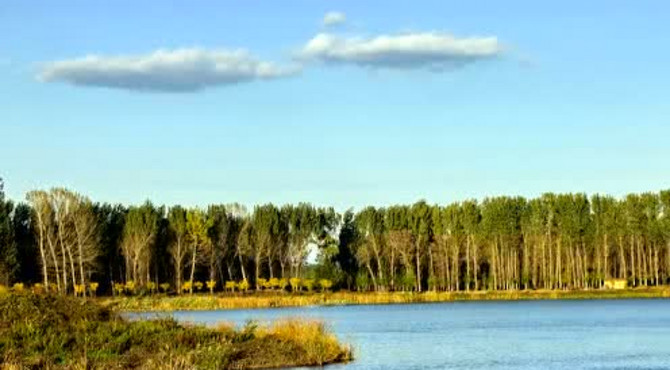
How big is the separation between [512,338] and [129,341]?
65.0 ft

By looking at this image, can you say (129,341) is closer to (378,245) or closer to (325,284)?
→ (325,284)

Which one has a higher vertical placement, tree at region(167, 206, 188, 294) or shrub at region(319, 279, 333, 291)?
tree at region(167, 206, 188, 294)

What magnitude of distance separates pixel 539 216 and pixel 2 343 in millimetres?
85080

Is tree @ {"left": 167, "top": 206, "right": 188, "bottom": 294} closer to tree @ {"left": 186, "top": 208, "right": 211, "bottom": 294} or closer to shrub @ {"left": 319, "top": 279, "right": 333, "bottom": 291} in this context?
tree @ {"left": 186, "top": 208, "right": 211, "bottom": 294}

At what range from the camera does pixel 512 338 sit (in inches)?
1809

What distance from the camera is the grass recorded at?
29.7m

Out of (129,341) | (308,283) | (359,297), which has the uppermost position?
(308,283)

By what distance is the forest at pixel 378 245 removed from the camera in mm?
104250

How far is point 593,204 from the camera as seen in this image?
10906 centimetres

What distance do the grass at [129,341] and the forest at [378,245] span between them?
63958 mm

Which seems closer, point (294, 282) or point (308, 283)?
point (294, 282)

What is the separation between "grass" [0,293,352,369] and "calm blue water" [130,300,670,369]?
69.4 inches

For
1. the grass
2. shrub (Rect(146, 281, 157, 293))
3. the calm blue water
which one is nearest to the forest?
shrub (Rect(146, 281, 157, 293))

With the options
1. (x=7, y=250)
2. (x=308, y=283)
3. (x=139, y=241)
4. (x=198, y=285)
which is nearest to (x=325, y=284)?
(x=308, y=283)
